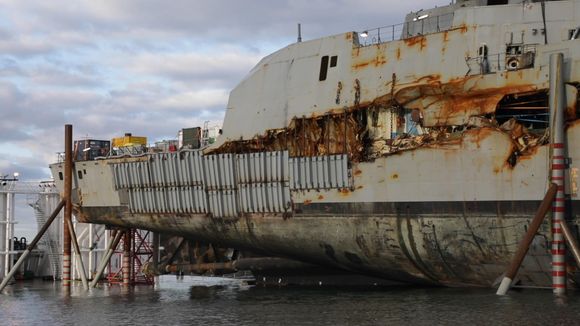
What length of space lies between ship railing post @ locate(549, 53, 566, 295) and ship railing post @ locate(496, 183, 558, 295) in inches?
11.4

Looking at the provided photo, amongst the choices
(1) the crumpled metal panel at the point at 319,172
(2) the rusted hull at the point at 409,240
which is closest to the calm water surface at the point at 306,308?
(2) the rusted hull at the point at 409,240

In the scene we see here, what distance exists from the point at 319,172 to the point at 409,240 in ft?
15.7

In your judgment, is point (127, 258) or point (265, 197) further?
point (127, 258)

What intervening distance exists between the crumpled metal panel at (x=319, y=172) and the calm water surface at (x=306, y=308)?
14.3ft

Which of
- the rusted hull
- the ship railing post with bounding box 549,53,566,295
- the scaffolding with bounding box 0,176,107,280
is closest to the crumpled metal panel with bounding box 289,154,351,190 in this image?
the rusted hull

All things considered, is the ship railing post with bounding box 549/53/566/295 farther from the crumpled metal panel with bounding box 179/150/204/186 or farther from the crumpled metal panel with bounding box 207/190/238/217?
the crumpled metal panel with bounding box 179/150/204/186

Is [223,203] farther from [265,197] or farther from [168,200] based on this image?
[168,200]

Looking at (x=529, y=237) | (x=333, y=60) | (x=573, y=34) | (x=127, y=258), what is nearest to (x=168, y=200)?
(x=127, y=258)

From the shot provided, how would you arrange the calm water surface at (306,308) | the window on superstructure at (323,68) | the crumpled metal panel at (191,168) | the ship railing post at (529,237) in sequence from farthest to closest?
the crumpled metal panel at (191,168) < the window on superstructure at (323,68) < the ship railing post at (529,237) < the calm water surface at (306,308)

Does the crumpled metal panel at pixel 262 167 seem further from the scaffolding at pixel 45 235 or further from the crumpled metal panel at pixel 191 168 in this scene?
the scaffolding at pixel 45 235

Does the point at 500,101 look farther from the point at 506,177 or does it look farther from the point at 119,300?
the point at 119,300

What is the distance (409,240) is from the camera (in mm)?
29891

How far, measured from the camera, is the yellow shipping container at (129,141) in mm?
43281

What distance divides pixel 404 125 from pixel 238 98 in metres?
8.92
